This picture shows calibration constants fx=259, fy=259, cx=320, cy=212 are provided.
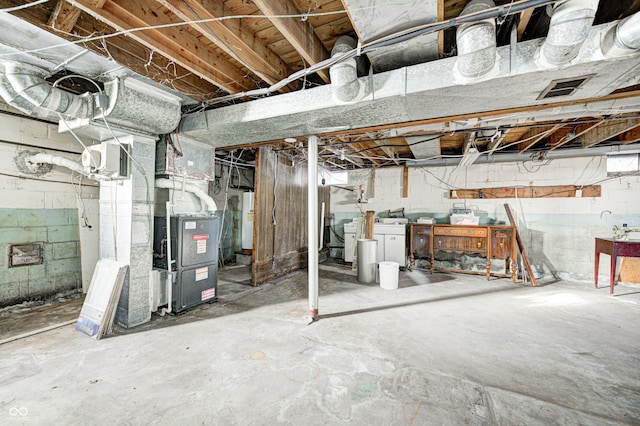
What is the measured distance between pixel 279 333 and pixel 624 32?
3.09 meters

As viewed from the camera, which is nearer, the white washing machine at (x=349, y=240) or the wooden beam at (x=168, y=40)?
the wooden beam at (x=168, y=40)

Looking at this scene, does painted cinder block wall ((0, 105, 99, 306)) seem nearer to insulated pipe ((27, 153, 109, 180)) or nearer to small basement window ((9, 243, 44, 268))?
small basement window ((9, 243, 44, 268))

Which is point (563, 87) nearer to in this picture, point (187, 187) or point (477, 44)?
point (477, 44)

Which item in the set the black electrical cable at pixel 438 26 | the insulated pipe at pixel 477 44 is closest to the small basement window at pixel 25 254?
the black electrical cable at pixel 438 26

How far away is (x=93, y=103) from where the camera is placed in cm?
239

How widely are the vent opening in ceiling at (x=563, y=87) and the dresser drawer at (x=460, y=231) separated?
311 centimetres

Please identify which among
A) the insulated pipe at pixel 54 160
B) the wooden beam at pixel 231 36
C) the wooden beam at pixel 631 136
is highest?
the wooden beam at pixel 231 36

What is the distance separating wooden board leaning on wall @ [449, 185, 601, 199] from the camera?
4520mm

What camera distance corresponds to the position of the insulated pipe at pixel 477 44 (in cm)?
145

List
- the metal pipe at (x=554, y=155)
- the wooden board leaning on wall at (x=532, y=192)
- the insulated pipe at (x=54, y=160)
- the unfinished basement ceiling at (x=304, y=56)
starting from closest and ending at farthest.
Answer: the unfinished basement ceiling at (x=304, y=56) < the insulated pipe at (x=54, y=160) < the metal pipe at (x=554, y=155) < the wooden board leaning on wall at (x=532, y=192)

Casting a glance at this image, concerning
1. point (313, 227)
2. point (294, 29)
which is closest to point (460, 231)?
point (313, 227)

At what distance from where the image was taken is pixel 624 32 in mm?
1343

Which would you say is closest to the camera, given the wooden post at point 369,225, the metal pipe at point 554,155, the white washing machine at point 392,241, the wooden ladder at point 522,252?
the metal pipe at point 554,155

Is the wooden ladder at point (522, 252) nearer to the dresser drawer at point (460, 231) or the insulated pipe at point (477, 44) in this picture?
the dresser drawer at point (460, 231)
